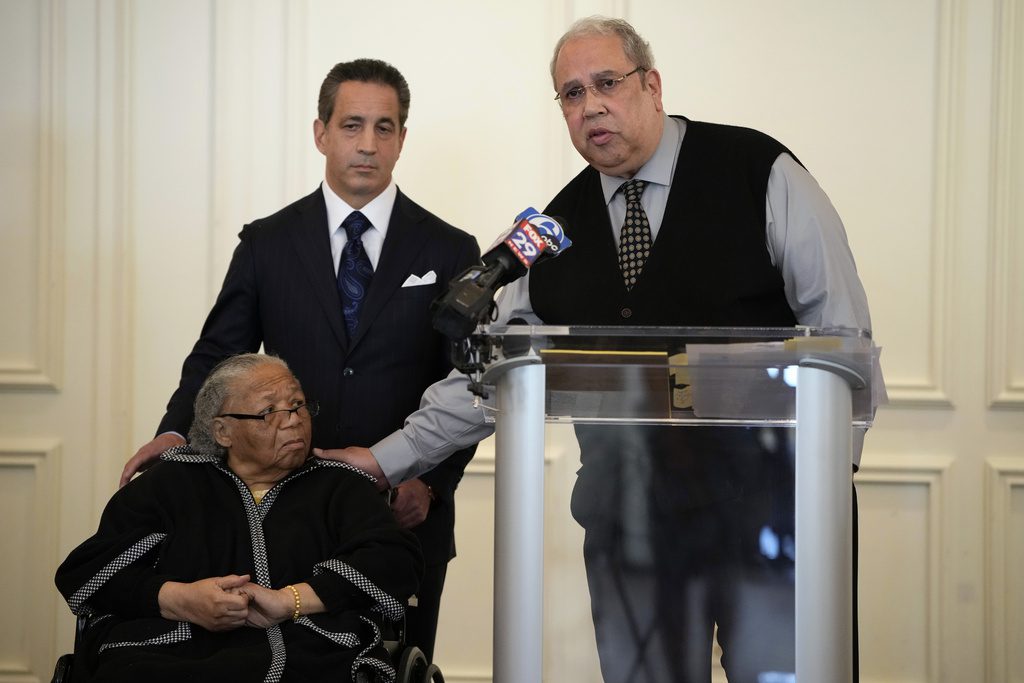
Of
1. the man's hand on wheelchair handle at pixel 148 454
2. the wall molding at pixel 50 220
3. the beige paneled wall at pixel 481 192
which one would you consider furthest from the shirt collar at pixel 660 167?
the wall molding at pixel 50 220

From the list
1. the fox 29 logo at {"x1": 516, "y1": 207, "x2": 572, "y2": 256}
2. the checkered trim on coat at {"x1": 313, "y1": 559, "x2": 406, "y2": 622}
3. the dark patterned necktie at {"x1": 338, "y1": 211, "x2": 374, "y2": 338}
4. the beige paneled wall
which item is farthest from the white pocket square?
the fox 29 logo at {"x1": 516, "y1": 207, "x2": 572, "y2": 256}

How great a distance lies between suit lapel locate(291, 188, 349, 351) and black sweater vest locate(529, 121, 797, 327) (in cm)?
64

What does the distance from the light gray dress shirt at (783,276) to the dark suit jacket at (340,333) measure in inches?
17.4

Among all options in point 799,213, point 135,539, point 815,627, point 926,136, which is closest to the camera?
point 815,627

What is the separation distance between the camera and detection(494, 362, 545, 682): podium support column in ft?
4.93

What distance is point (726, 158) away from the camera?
8.06ft

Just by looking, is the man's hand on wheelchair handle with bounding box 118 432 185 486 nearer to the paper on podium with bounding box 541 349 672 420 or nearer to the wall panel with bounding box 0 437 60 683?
the paper on podium with bounding box 541 349 672 420

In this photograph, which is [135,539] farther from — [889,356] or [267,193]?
[889,356]

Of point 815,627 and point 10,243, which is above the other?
point 10,243

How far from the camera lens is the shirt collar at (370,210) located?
10.0 feet

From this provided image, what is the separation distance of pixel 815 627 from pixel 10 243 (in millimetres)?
3560

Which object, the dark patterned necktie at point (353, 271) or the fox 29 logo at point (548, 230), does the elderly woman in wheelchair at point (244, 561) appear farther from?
the fox 29 logo at point (548, 230)

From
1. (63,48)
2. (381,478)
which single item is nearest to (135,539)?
(381,478)

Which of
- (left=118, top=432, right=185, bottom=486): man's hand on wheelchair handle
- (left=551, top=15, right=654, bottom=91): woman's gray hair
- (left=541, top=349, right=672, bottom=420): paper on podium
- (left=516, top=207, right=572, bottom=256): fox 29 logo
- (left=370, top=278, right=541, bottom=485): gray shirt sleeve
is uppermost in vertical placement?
(left=551, top=15, right=654, bottom=91): woman's gray hair
